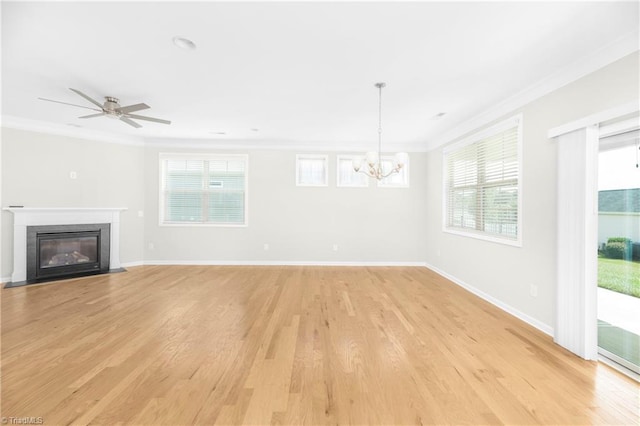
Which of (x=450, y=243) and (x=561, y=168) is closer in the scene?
(x=561, y=168)

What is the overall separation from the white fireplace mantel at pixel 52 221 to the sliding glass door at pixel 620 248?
7.25m

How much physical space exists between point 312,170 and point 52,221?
16.1ft

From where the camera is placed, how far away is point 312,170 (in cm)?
554

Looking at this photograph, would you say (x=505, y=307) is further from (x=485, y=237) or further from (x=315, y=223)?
(x=315, y=223)

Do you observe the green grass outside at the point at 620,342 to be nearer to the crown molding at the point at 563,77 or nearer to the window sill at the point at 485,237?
the window sill at the point at 485,237

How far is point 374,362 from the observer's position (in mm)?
2031

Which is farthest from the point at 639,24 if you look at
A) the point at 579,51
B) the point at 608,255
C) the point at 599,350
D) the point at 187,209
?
the point at 187,209

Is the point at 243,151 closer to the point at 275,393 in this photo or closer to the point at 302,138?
the point at 302,138

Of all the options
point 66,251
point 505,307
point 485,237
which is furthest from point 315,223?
point 66,251

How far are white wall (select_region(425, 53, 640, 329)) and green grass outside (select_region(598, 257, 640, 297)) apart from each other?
0.36 m

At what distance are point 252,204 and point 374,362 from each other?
421 centimetres

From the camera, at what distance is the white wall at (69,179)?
404 cm

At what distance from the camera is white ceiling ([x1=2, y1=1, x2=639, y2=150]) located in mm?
1772

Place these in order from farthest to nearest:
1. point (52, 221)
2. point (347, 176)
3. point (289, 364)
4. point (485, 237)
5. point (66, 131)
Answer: point (347, 176), point (66, 131), point (52, 221), point (485, 237), point (289, 364)
